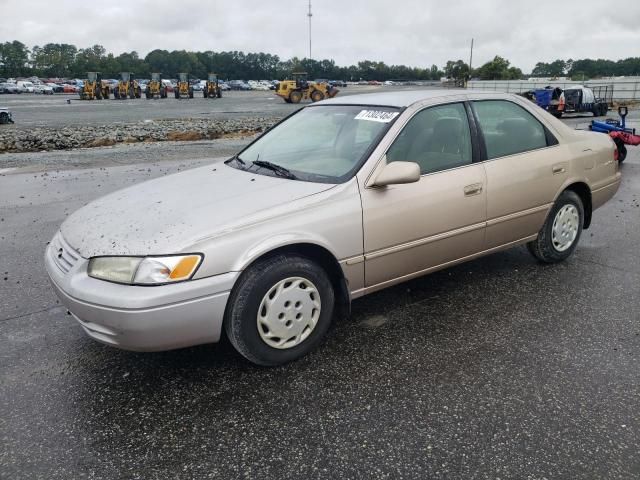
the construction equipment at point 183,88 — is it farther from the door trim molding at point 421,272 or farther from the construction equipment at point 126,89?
the door trim molding at point 421,272

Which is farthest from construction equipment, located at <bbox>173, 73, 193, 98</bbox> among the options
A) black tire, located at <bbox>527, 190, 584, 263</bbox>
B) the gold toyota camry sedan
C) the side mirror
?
the side mirror

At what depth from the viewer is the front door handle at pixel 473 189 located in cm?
387

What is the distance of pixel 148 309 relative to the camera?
8.84 feet

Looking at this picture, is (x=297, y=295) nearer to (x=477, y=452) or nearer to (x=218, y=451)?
(x=218, y=451)

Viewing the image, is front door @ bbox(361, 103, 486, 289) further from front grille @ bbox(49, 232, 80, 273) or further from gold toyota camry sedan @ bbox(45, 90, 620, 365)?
front grille @ bbox(49, 232, 80, 273)

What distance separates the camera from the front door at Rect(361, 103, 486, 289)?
347cm

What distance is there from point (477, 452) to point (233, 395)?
126 cm

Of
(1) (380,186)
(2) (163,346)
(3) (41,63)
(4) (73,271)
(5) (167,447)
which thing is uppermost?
(3) (41,63)

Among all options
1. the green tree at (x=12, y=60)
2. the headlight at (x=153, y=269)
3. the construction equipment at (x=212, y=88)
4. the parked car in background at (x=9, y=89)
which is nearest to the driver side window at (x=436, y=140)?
the headlight at (x=153, y=269)

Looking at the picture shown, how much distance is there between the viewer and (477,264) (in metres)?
4.97

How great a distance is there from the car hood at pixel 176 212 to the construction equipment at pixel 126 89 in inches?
2025

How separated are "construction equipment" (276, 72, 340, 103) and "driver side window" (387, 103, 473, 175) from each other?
1495 inches

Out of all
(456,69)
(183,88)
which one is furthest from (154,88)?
(456,69)

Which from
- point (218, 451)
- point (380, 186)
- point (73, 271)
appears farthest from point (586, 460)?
point (73, 271)
